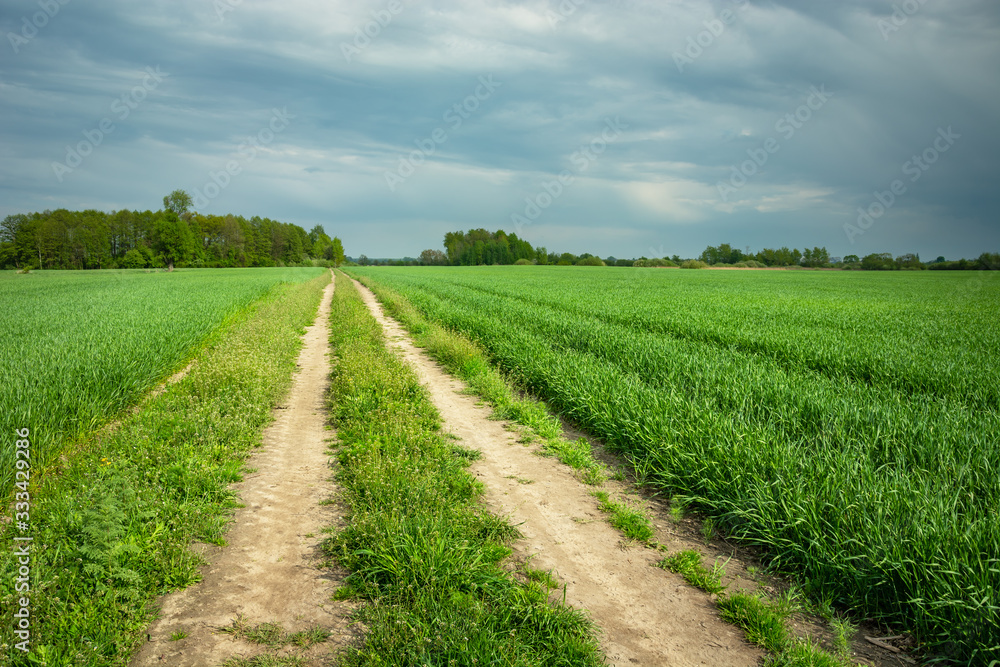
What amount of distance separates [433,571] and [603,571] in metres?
1.44

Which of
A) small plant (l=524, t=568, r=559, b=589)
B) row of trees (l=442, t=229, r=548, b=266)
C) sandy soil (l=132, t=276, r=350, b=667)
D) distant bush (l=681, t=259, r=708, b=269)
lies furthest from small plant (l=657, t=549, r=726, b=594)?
row of trees (l=442, t=229, r=548, b=266)

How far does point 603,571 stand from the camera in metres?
4.03

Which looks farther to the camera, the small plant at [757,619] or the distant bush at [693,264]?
the distant bush at [693,264]

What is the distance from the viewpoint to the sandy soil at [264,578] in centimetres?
315

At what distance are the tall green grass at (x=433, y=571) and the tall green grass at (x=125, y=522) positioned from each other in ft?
4.34

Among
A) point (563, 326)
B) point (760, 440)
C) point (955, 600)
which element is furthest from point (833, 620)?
point (563, 326)

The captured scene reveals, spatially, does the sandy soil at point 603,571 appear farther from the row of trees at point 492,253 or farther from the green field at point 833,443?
the row of trees at point 492,253

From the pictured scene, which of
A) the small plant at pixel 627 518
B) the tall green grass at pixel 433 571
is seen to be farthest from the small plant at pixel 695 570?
the tall green grass at pixel 433 571

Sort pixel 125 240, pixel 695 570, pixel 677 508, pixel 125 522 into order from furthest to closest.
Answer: pixel 125 240 < pixel 677 508 < pixel 125 522 < pixel 695 570

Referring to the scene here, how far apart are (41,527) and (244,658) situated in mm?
2615

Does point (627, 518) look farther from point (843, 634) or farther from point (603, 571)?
point (843, 634)

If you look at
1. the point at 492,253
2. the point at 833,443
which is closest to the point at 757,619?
the point at 833,443

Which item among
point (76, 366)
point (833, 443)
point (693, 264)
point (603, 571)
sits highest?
point (693, 264)

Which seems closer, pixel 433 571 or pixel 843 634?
pixel 843 634
